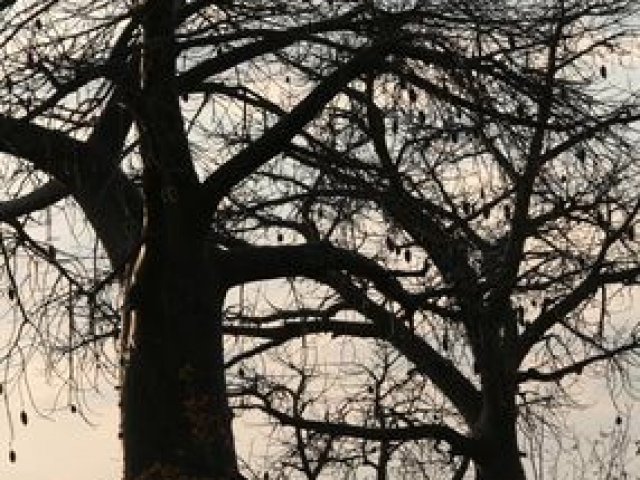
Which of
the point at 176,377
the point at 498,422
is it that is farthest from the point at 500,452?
the point at 176,377

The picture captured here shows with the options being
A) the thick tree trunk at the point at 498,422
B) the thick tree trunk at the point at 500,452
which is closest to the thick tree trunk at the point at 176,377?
the thick tree trunk at the point at 498,422

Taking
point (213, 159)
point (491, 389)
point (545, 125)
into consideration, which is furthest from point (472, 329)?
point (545, 125)

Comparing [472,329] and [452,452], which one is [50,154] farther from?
[452,452]

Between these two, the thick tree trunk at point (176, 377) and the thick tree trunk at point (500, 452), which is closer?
the thick tree trunk at point (176, 377)

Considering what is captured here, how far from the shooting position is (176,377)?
26.2 ft

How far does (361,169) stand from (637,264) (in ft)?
15.6

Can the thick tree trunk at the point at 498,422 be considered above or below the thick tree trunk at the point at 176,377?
above

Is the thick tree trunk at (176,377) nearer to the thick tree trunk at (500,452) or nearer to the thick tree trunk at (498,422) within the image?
the thick tree trunk at (498,422)

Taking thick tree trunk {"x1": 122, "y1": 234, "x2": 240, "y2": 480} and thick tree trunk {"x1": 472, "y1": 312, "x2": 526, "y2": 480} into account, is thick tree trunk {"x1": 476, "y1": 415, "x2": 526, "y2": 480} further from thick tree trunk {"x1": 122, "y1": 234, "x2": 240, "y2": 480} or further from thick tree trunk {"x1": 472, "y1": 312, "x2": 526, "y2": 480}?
thick tree trunk {"x1": 122, "y1": 234, "x2": 240, "y2": 480}

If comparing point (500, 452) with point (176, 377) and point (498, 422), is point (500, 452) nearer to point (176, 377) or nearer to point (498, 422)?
point (498, 422)

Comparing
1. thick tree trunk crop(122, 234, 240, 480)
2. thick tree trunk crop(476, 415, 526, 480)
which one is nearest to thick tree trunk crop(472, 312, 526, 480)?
thick tree trunk crop(476, 415, 526, 480)

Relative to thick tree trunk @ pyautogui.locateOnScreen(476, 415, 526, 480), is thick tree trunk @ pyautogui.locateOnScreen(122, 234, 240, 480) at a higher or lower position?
lower

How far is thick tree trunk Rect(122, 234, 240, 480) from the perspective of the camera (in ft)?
25.7

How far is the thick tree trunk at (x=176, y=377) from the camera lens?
7844 mm
